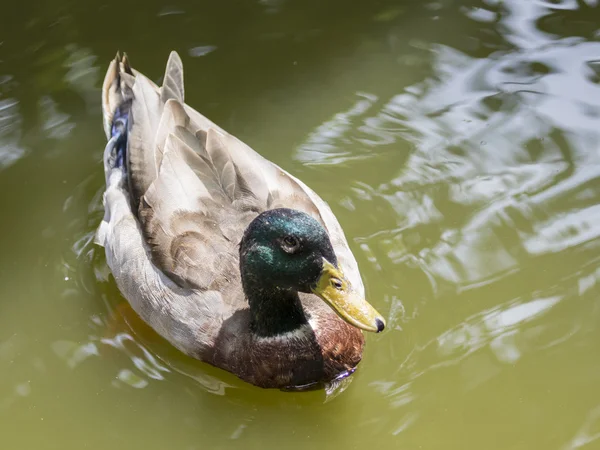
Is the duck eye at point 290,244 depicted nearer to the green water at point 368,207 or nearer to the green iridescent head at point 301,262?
the green iridescent head at point 301,262

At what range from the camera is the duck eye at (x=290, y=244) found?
10.8 feet

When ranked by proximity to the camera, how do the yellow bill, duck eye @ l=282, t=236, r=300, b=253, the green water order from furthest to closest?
the green water → duck eye @ l=282, t=236, r=300, b=253 → the yellow bill

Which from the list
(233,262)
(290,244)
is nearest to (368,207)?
(233,262)

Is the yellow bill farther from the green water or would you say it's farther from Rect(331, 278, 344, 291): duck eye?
the green water

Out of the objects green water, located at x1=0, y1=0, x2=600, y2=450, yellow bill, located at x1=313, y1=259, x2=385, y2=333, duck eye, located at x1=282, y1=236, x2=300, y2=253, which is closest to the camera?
yellow bill, located at x1=313, y1=259, x2=385, y2=333

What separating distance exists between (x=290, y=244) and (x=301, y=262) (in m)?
0.09

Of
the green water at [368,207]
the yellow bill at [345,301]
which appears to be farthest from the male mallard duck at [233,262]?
the green water at [368,207]

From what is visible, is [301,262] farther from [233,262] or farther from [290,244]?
[233,262]

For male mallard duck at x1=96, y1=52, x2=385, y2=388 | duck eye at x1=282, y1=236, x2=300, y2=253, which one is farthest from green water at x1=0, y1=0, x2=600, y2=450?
duck eye at x1=282, y1=236, x2=300, y2=253

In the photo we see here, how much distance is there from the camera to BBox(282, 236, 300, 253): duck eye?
3.29m

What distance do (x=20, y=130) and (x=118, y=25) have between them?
1176 mm

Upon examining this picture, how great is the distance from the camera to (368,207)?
438cm

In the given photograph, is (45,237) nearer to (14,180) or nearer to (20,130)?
(14,180)

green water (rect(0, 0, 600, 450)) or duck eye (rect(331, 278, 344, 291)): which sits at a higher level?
duck eye (rect(331, 278, 344, 291))
